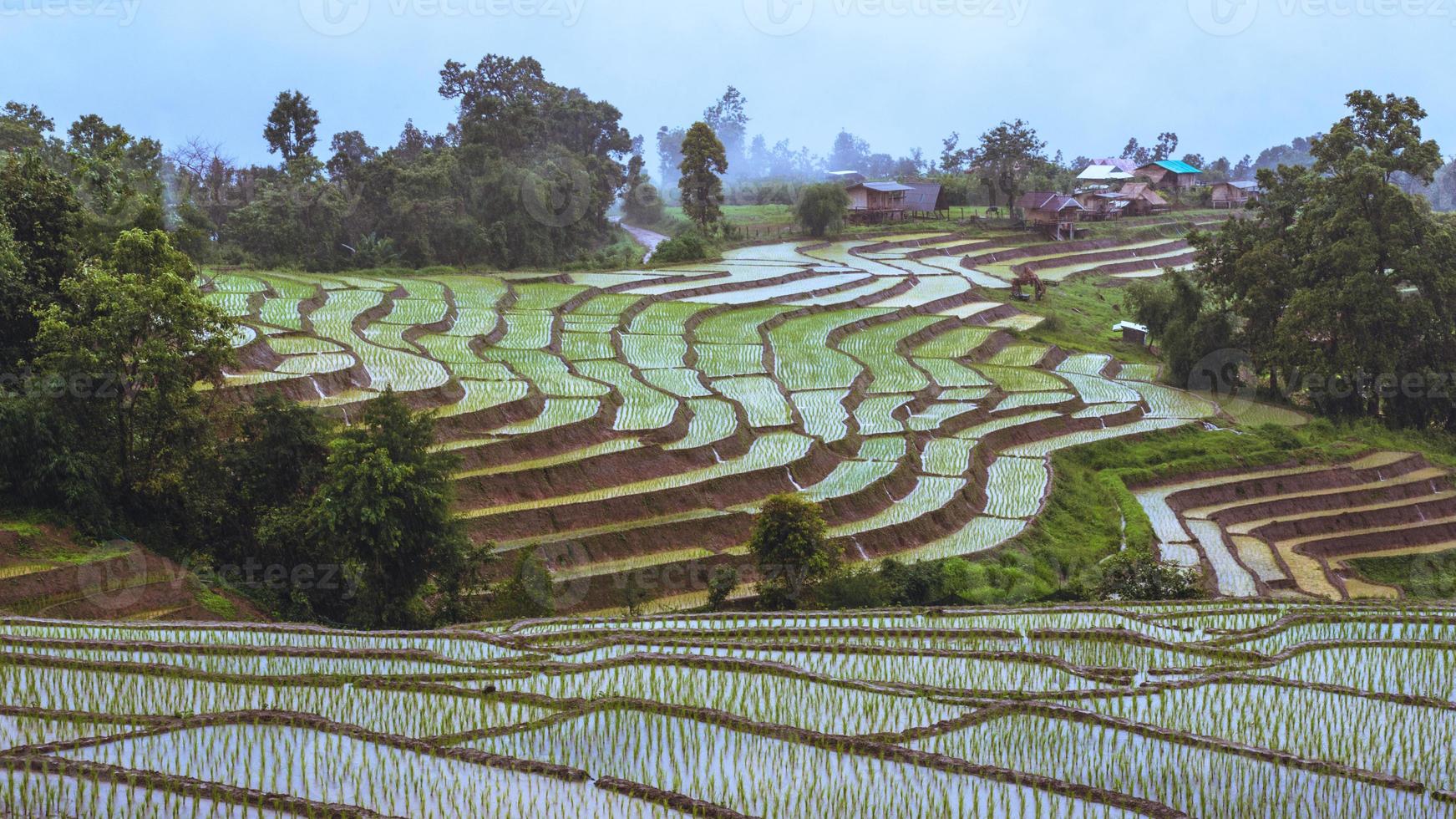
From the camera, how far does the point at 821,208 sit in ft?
158

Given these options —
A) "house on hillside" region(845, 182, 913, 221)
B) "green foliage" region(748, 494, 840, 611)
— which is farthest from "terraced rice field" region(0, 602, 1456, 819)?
"house on hillside" region(845, 182, 913, 221)

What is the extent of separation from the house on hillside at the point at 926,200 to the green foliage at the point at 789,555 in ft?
138

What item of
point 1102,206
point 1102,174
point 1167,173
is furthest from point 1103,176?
point 1102,206

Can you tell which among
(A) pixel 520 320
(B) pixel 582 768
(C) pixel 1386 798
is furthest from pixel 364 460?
(A) pixel 520 320

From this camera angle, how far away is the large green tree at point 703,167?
146 ft

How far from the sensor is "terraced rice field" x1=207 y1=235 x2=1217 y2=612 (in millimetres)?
16281

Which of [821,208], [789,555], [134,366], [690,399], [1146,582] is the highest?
[821,208]

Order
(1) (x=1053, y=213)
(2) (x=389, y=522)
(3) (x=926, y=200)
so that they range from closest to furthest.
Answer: (2) (x=389, y=522)
(1) (x=1053, y=213)
(3) (x=926, y=200)

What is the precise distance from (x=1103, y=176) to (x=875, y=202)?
1540 centimetres

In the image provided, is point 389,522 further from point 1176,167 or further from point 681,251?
point 1176,167

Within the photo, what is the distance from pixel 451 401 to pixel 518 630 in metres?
9.81

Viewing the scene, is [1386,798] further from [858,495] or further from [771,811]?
[858,495]

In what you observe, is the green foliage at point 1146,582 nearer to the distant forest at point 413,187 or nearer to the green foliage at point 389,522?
the green foliage at point 389,522

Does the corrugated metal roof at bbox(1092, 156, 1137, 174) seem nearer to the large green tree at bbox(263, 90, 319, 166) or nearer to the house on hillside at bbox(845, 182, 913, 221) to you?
the house on hillside at bbox(845, 182, 913, 221)
